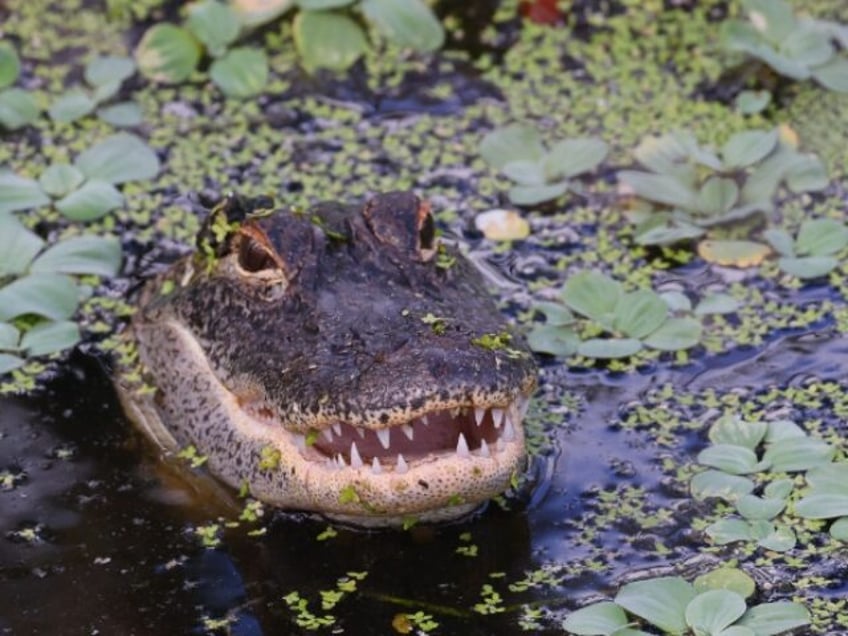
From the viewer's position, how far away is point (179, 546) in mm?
5340

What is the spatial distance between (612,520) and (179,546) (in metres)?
1.32

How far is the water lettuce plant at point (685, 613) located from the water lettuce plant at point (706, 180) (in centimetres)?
217

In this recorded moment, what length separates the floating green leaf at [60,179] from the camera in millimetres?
7016

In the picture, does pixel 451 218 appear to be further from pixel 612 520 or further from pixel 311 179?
pixel 612 520

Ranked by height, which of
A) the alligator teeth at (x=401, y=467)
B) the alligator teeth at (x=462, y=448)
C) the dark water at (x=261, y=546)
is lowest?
the dark water at (x=261, y=546)

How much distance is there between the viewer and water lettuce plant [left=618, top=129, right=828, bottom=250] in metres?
6.83

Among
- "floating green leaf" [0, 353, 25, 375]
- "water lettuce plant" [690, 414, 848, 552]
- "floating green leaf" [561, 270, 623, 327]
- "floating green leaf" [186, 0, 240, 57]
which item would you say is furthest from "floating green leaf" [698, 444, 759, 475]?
"floating green leaf" [186, 0, 240, 57]

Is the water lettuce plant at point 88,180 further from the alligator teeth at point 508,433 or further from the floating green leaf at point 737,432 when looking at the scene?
the floating green leaf at point 737,432

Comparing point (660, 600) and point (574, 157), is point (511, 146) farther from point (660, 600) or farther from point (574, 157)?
point (660, 600)

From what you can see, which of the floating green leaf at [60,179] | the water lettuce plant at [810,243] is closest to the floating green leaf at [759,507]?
the water lettuce plant at [810,243]

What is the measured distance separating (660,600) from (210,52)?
4.02m

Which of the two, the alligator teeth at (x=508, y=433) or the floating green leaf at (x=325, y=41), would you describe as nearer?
the alligator teeth at (x=508, y=433)

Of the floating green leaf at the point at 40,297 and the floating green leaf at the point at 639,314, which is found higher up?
the floating green leaf at the point at 40,297

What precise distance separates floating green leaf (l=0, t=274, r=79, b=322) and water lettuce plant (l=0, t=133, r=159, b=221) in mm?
509
